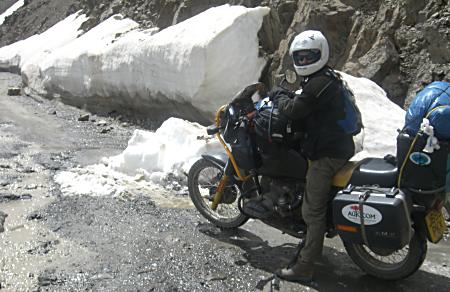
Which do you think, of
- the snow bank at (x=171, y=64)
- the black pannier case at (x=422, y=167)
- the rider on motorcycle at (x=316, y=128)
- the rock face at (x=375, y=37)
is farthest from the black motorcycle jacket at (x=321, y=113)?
the snow bank at (x=171, y=64)

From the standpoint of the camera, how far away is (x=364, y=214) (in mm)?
3936

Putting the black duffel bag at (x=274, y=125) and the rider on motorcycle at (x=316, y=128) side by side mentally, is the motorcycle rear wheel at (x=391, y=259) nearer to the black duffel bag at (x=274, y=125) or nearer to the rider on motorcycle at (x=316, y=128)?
the rider on motorcycle at (x=316, y=128)

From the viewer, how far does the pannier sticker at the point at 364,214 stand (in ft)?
12.7

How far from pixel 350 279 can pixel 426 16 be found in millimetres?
5168

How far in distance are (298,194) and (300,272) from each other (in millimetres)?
717

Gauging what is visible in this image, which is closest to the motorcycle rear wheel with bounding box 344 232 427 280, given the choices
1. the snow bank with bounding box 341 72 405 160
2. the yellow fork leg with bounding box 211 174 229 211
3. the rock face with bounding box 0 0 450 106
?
the yellow fork leg with bounding box 211 174 229 211

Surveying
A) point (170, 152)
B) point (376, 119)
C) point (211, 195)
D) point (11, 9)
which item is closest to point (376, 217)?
point (211, 195)

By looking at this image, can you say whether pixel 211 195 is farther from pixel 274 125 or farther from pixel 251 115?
pixel 274 125

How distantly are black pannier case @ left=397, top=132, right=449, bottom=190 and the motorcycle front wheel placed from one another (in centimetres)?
204

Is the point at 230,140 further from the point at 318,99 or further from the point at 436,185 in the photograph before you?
the point at 436,185

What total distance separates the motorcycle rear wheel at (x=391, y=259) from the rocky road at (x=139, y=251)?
0.43 ft

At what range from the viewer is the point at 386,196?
3883mm

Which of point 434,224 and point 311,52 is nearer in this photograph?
point 434,224

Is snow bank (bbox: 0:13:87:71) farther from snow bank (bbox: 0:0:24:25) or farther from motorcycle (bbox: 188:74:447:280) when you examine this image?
motorcycle (bbox: 188:74:447:280)
